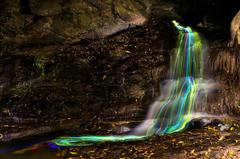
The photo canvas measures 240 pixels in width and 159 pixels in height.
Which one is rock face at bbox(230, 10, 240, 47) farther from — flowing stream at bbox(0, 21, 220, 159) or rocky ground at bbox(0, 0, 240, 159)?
flowing stream at bbox(0, 21, 220, 159)

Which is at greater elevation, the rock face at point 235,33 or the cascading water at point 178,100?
the rock face at point 235,33

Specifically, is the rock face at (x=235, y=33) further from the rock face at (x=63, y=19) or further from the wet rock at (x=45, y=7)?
the wet rock at (x=45, y=7)

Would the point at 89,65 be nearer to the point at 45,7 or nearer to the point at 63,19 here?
the point at 63,19

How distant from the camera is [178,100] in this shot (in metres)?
9.65

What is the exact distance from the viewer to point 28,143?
869 centimetres

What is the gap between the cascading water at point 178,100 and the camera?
8734 mm

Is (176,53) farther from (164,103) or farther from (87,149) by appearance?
(87,149)

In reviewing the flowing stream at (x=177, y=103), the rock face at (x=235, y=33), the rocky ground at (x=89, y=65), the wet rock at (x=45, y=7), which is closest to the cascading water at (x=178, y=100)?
the flowing stream at (x=177, y=103)

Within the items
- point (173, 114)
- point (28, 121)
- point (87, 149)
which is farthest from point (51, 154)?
point (173, 114)

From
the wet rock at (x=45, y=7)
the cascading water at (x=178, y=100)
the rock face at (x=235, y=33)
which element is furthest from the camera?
the wet rock at (x=45, y=7)

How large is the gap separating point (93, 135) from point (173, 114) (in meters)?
2.22

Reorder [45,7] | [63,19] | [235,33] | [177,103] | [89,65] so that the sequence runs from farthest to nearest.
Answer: [45,7], [63,19], [89,65], [177,103], [235,33]

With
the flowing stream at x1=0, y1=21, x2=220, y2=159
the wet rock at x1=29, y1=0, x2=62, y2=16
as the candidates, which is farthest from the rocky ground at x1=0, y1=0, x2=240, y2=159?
the flowing stream at x1=0, y1=21, x2=220, y2=159

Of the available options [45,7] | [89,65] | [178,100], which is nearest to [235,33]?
[178,100]
